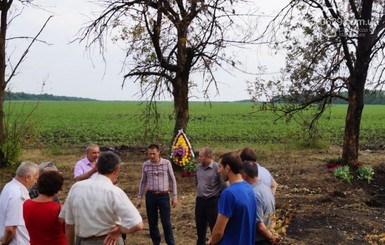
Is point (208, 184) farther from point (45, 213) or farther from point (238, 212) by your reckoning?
point (45, 213)

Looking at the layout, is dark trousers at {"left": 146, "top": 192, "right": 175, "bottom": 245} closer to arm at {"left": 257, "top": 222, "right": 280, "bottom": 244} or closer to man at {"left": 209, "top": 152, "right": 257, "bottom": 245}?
arm at {"left": 257, "top": 222, "right": 280, "bottom": 244}

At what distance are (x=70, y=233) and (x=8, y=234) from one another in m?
0.90

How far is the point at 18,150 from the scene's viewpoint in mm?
15641

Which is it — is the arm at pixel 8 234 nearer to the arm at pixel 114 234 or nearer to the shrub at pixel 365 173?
the arm at pixel 114 234

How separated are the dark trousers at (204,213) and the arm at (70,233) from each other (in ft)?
10.2

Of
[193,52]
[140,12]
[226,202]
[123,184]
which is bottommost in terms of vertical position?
[123,184]

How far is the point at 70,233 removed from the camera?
4453 millimetres

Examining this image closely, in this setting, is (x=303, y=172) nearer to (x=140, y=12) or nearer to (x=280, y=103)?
(x=280, y=103)

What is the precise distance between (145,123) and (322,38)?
6186 millimetres

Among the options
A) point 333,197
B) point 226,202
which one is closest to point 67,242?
point 226,202

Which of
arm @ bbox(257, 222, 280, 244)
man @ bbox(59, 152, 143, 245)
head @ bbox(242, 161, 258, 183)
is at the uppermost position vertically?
head @ bbox(242, 161, 258, 183)

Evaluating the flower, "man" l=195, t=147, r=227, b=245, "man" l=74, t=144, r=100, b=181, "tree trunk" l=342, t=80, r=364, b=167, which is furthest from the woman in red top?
"tree trunk" l=342, t=80, r=364, b=167

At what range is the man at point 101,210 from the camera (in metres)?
4.25

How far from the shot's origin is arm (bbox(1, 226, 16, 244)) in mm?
4902
